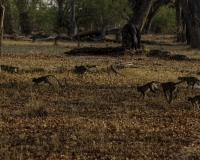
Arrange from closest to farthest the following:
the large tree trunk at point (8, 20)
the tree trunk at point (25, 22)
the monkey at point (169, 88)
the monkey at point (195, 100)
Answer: the monkey at point (195, 100) → the monkey at point (169, 88) → the large tree trunk at point (8, 20) → the tree trunk at point (25, 22)

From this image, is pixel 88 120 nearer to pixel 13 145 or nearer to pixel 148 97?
pixel 13 145

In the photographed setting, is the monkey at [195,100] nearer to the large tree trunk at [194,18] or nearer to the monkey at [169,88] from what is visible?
the monkey at [169,88]

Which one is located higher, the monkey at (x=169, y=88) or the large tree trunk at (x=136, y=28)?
the large tree trunk at (x=136, y=28)

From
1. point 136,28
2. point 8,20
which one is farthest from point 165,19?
point 136,28

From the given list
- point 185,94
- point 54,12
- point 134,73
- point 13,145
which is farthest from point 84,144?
point 54,12

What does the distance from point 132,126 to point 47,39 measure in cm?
3689

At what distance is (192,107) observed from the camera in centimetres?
1099

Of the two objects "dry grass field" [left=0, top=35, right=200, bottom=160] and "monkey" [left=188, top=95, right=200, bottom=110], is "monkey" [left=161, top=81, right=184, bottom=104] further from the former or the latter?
"monkey" [left=188, top=95, right=200, bottom=110]

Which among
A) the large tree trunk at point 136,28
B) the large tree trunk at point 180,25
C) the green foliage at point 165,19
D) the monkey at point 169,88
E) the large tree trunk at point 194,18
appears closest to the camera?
the monkey at point 169,88

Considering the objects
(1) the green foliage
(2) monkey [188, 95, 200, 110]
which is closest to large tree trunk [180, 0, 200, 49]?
(2) monkey [188, 95, 200, 110]

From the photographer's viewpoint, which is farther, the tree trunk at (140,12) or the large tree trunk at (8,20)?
the large tree trunk at (8,20)

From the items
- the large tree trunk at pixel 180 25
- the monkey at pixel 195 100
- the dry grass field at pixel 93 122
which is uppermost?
the large tree trunk at pixel 180 25

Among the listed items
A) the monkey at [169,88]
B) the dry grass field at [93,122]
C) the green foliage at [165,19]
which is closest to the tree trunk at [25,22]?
the green foliage at [165,19]

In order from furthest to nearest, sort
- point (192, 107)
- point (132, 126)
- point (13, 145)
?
point (192, 107) → point (132, 126) → point (13, 145)
